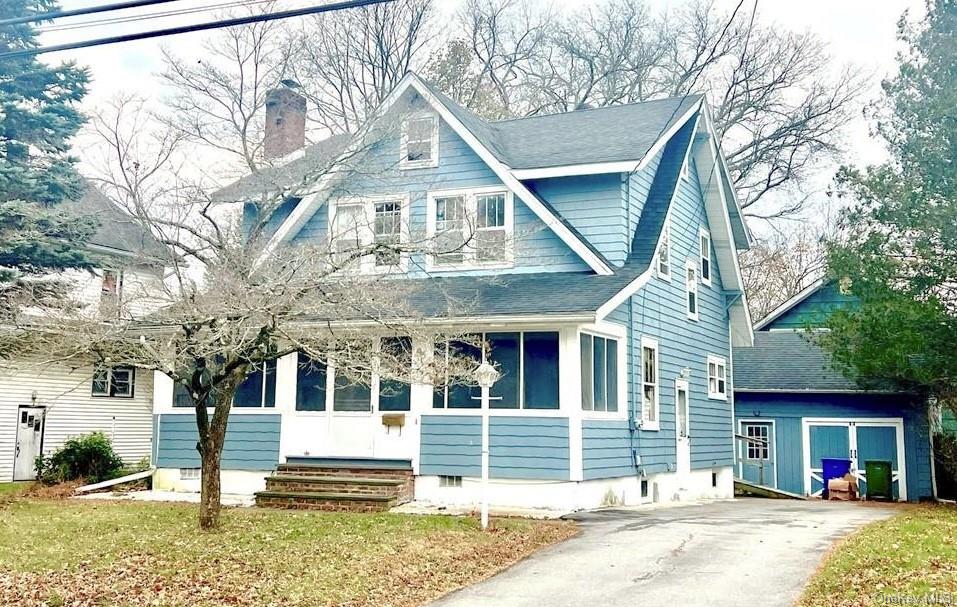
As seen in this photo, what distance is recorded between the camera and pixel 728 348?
2400 cm

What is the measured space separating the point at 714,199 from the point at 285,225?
979 cm

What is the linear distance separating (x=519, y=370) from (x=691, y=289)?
278 inches

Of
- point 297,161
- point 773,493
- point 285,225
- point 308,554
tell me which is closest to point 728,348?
point 773,493

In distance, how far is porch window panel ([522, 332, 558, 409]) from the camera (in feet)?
50.6

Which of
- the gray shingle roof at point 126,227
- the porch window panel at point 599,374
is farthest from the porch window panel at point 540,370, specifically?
the gray shingle roof at point 126,227

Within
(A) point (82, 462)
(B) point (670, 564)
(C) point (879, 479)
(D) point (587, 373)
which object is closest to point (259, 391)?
(A) point (82, 462)

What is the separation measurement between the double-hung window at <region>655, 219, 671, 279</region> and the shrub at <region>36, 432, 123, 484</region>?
1209 cm

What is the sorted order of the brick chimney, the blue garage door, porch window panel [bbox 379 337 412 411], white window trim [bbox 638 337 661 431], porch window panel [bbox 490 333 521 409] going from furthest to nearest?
1. the blue garage door
2. the brick chimney
3. white window trim [bbox 638 337 661 431]
4. porch window panel [bbox 379 337 412 411]
5. porch window panel [bbox 490 333 521 409]

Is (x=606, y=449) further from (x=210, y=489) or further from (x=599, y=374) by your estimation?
(x=210, y=489)

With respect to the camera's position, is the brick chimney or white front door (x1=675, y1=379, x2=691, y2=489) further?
the brick chimney

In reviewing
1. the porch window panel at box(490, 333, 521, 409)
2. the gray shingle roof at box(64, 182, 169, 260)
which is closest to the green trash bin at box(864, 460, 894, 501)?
the porch window panel at box(490, 333, 521, 409)

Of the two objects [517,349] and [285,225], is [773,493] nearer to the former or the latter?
[517,349]

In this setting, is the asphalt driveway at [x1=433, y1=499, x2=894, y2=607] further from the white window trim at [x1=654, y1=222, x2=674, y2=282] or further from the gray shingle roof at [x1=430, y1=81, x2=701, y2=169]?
the gray shingle roof at [x1=430, y1=81, x2=701, y2=169]

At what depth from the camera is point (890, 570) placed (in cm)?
936
